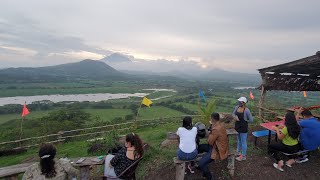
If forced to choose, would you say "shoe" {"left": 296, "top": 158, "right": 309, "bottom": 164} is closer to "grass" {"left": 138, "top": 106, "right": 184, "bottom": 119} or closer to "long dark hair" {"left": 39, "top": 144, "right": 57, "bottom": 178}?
"long dark hair" {"left": 39, "top": 144, "right": 57, "bottom": 178}

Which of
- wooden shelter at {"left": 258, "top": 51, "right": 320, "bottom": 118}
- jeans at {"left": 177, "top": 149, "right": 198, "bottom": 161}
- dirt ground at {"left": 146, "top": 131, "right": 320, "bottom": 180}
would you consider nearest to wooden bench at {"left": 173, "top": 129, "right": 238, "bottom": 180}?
jeans at {"left": 177, "top": 149, "right": 198, "bottom": 161}

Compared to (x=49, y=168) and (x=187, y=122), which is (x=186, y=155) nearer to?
(x=187, y=122)

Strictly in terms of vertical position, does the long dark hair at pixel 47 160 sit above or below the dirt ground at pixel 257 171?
above

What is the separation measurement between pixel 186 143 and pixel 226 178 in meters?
1.26

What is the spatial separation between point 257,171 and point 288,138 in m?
0.90

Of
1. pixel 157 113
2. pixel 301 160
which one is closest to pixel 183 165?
pixel 301 160

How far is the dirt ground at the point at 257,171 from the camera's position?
16.6 ft

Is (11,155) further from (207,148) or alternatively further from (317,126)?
(317,126)

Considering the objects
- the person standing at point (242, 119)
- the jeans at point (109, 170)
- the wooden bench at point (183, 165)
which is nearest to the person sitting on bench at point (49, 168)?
the jeans at point (109, 170)

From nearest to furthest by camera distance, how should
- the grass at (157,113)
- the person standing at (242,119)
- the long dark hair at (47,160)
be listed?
1. the long dark hair at (47,160)
2. the person standing at (242,119)
3. the grass at (157,113)

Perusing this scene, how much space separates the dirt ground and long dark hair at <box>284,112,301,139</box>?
793 millimetres

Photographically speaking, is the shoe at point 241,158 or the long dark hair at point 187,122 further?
the shoe at point 241,158

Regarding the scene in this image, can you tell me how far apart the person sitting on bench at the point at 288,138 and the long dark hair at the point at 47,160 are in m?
4.02

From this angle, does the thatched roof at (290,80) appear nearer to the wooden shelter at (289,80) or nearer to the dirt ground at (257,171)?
the wooden shelter at (289,80)
